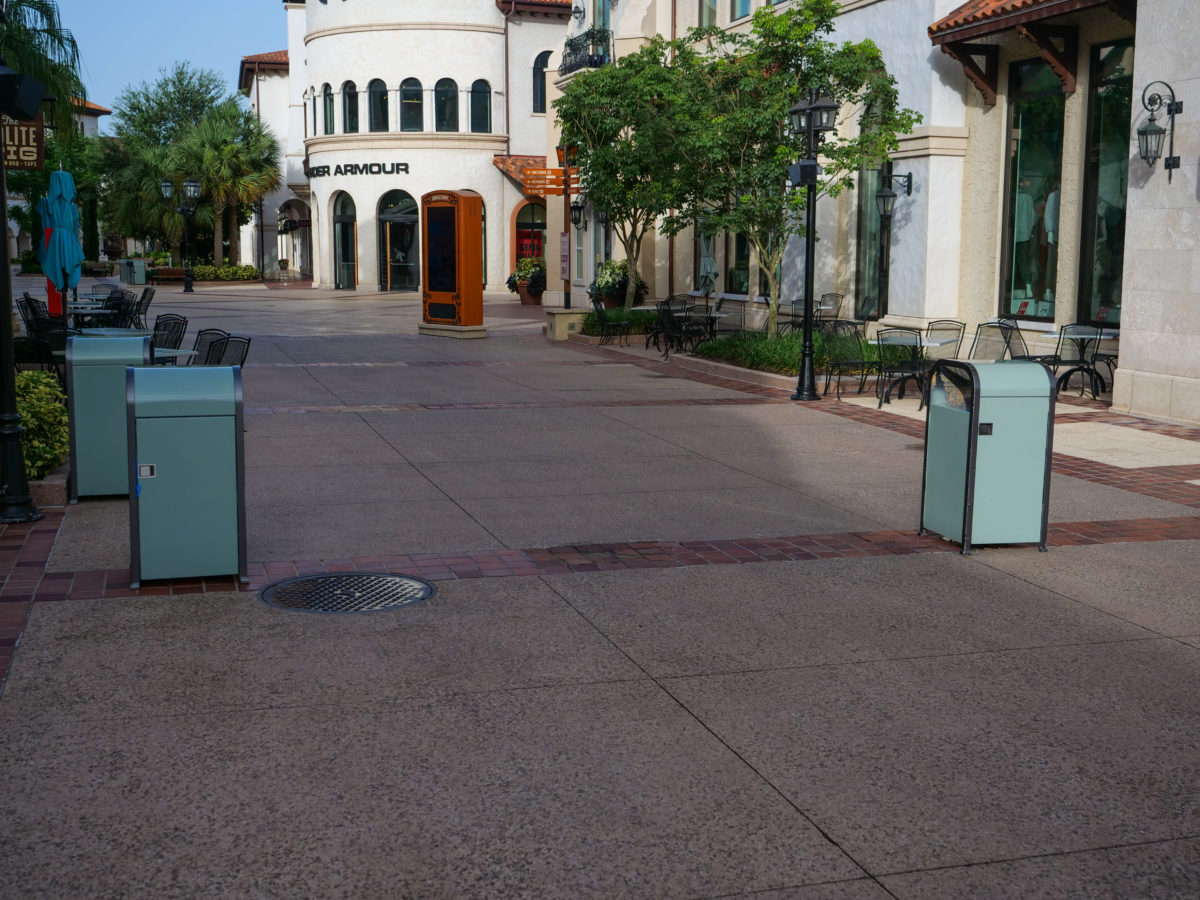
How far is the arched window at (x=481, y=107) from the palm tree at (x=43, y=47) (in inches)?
1083

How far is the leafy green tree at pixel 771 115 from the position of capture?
18.0m

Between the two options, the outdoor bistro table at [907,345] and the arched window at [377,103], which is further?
the arched window at [377,103]

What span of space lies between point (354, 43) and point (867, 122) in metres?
31.5

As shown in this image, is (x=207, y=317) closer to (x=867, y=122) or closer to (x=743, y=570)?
(x=867, y=122)

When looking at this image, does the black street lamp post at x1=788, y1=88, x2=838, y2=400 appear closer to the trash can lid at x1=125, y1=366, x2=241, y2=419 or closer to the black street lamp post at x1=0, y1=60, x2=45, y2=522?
the black street lamp post at x1=0, y1=60, x2=45, y2=522

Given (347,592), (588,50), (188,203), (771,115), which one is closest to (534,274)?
(588,50)

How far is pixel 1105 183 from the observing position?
16.6 meters

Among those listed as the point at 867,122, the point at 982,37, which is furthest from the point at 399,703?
the point at 867,122

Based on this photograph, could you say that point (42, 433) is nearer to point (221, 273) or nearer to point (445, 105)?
point (445, 105)

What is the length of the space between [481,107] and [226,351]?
3801cm

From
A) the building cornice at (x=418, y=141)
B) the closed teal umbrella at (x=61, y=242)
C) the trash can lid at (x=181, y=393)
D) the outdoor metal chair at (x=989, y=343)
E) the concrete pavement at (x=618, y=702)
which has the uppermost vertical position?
the building cornice at (x=418, y=141)

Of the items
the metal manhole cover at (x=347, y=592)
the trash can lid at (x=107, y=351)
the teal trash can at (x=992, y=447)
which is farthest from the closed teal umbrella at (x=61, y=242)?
the teal trash can at (x=992, y=447)

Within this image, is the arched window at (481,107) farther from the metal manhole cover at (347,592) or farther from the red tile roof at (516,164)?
the metal manhole cover at (347,592)

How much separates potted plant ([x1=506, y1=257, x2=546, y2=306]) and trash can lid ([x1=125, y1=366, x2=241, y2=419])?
32.9m
